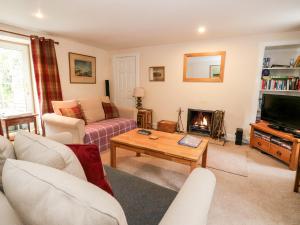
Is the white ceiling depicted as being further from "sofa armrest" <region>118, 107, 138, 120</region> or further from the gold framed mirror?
"sofa armrest" <region>118, 107, 138, 120</region>

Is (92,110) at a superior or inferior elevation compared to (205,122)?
superior

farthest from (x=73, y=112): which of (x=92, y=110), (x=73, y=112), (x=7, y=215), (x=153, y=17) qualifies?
(x=7, y=215)

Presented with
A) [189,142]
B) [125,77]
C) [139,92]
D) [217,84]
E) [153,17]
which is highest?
[153,17]

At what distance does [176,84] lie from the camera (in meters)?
4.13

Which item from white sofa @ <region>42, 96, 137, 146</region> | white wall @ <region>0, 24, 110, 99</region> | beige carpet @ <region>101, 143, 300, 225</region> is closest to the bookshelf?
beige carpet @ <region>101, 143, 300, 225</region>

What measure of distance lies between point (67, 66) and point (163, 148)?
10.5 ft

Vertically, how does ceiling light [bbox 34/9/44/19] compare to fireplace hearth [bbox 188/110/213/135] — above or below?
above

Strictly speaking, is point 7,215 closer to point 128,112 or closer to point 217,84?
point 128,112

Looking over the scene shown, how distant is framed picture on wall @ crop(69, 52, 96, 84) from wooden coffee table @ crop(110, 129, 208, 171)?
256cm

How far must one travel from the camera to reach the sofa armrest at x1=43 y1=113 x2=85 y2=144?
2.47 m

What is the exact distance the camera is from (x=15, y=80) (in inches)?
126

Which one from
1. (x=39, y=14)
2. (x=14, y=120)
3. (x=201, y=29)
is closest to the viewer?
(x=39, y=14)

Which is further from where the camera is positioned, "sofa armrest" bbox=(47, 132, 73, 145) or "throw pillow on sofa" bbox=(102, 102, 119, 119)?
"throw pillow on sofa" bbox=(102, 102, 119, 119)

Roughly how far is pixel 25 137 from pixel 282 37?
13.6ft
